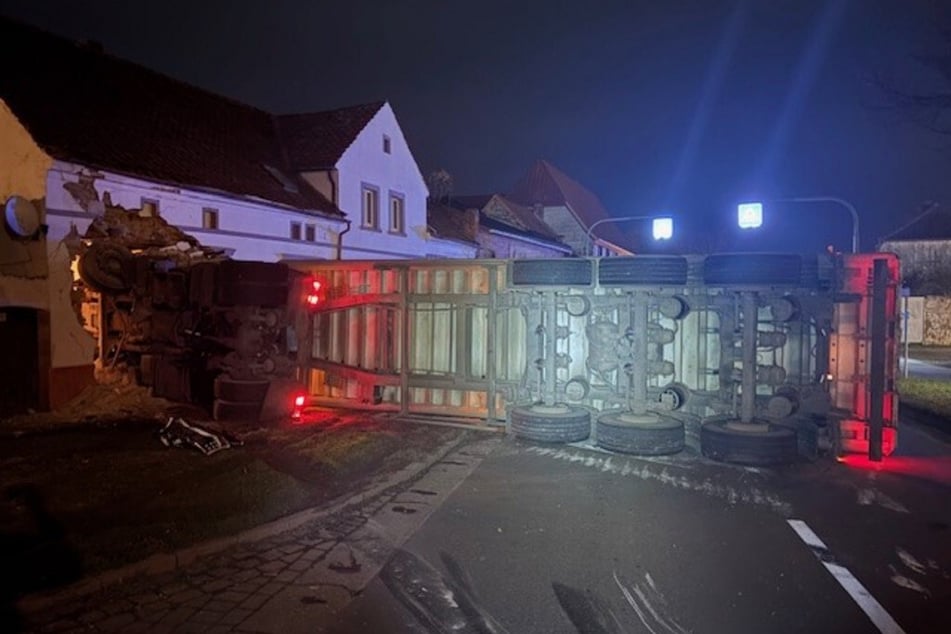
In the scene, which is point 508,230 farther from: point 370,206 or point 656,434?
point 656,434

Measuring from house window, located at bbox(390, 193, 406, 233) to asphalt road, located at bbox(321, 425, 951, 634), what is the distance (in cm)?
2022

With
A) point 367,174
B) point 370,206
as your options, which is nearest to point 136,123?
point 367,174

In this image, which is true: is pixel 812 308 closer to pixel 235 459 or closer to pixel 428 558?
pixel 428 558

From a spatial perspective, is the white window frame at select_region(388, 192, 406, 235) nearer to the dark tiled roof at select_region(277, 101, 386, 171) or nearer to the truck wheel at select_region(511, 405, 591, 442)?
the dark tiled roof at select_region(277, 101, 386, 171)

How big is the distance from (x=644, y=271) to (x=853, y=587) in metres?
5.36

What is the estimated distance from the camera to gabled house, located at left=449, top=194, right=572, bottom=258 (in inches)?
1412

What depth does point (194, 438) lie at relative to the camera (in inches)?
338

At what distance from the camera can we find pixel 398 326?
37.5ft

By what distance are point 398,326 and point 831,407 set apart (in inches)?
266

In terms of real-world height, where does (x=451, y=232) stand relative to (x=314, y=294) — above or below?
above

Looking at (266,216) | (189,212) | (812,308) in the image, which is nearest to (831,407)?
(812,308)

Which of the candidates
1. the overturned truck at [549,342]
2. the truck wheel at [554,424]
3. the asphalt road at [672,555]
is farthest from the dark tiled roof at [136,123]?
the asphalt road at [672,555]

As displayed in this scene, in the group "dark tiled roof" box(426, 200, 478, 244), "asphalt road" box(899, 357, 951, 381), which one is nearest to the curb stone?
"asphalt road" box(899, 357, 951, 381)

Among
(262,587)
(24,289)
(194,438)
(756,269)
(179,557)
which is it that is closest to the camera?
(262,587)
